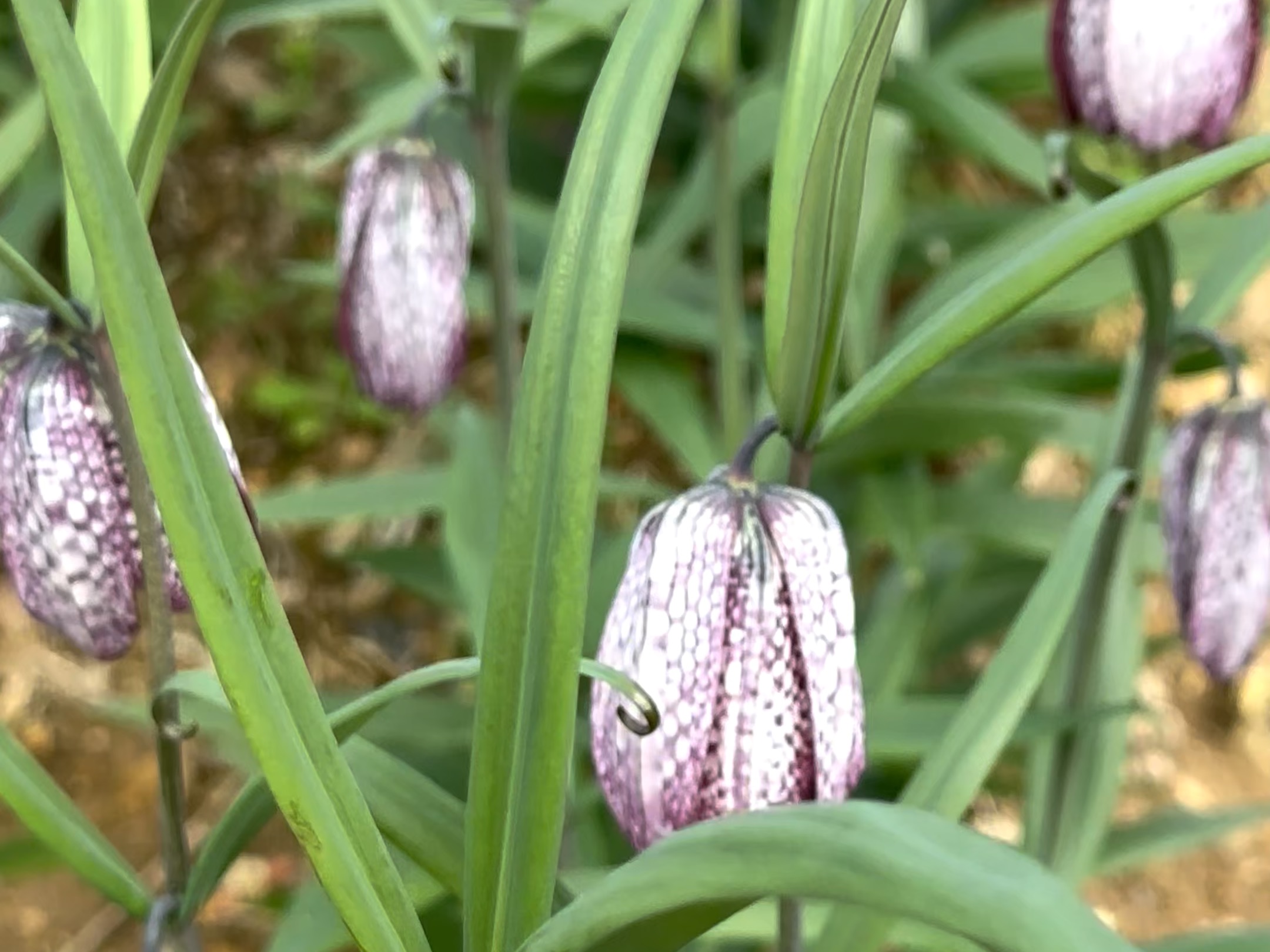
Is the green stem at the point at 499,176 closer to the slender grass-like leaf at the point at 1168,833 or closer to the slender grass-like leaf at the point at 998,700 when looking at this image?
the slender grass-like leaf at the point at 998,700

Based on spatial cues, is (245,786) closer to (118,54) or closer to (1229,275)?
(118,54)

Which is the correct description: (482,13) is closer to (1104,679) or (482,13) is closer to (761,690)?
(761,690)

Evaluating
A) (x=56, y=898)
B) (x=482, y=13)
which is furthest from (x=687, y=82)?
(x=56, y=898)

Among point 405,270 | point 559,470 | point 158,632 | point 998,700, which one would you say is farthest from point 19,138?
point 998,700

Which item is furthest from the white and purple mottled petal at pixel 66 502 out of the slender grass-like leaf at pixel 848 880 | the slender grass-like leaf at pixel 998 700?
the slender grass-like leaf at pixel 998 700

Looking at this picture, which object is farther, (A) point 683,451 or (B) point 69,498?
(A) point 683,451

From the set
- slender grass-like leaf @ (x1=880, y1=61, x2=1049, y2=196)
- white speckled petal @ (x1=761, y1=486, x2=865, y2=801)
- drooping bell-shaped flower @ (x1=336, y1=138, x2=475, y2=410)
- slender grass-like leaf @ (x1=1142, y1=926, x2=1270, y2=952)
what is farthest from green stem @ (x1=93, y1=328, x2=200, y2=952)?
slender grass-like leaf @ (x1=880, y1=61, x2=1049, y2=196)

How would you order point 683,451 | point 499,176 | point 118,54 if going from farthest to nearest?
point 683,451
point 499,176
point 118,54
